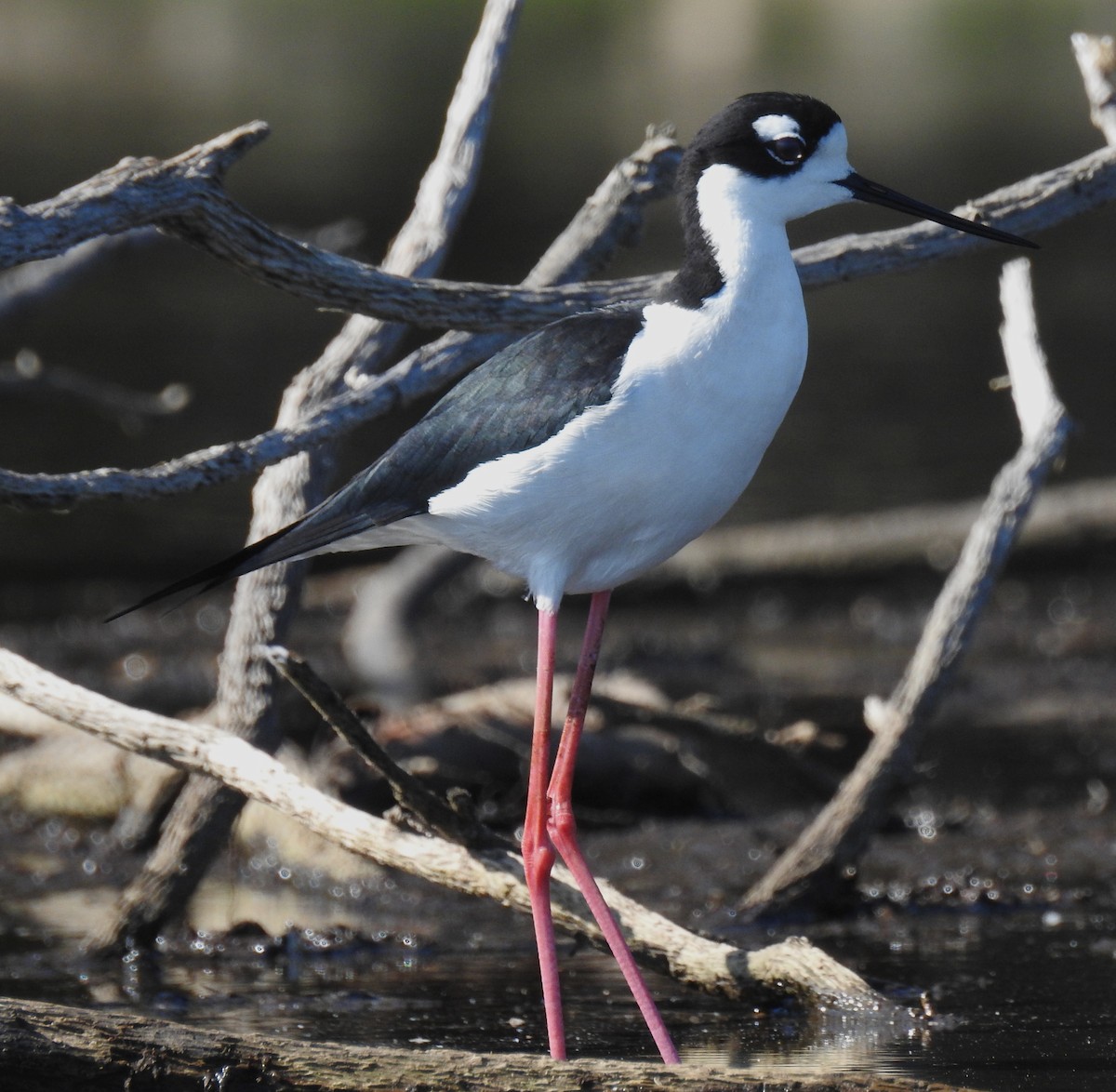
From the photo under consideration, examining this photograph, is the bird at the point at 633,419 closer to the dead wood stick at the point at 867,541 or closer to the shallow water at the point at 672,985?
the shallow water at the point at 672,985

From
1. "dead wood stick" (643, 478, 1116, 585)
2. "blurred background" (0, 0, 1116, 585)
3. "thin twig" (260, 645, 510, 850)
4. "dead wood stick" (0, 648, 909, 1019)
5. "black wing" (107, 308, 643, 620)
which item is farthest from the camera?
"blurred background" (0, 0, 1116, 585)

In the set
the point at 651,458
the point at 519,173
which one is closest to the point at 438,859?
the point at 651,458

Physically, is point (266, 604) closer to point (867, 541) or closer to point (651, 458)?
point (651, 458)

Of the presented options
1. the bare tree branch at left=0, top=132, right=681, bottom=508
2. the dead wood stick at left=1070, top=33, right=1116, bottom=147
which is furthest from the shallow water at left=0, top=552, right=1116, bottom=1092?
the dead wood stick at left=1070, top=33, right=1116, bottom=147

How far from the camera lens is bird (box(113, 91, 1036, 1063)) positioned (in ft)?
13.0

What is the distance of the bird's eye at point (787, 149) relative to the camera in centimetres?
409

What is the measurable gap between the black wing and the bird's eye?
0.46 metres

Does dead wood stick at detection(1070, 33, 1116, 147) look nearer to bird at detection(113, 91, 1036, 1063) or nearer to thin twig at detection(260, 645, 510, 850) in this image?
bird at detection(113, 91, 1036, 1063)

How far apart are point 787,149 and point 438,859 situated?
1878mm

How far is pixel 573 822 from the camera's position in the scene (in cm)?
453

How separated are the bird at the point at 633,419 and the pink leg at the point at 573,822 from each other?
0.03ft

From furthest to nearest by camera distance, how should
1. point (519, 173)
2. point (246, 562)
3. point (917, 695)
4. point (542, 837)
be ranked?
point (519, 173), point (917, 695), point (542, 837), point (246, 562)

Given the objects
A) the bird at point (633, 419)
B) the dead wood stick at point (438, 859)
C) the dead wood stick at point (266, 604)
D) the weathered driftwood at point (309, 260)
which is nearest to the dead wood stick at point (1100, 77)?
the weathered driftwood at point (309, 260)

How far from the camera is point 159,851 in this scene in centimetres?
545
